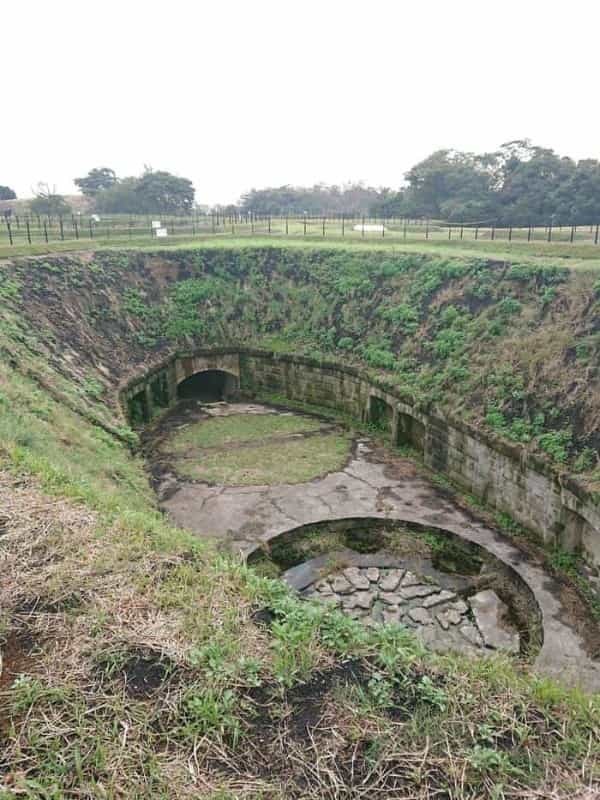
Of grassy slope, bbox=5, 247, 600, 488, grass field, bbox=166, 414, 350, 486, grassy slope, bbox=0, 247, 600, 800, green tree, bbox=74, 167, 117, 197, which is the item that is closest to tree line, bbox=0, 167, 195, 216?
green tree, bbox=74, 167, 117, 197

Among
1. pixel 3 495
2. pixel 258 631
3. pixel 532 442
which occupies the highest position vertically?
pixel 3 495

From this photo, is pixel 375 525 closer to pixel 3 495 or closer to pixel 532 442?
pixel 532 442

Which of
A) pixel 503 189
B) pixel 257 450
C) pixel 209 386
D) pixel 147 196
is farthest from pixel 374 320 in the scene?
pixel 147 196

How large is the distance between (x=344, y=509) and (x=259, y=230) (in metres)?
24.7

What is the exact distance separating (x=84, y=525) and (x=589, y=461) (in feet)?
29.5

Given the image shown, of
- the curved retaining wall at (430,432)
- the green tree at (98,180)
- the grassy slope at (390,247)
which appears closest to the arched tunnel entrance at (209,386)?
the curved retaining wall at (430,432)

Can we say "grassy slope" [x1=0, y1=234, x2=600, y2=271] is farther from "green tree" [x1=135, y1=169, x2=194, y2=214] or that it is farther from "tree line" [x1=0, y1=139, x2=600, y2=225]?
"green tree" [x1=135, y1=169, x2=194, y2=214]

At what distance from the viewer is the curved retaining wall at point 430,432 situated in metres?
10.7

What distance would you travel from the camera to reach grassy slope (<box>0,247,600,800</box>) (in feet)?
11.0

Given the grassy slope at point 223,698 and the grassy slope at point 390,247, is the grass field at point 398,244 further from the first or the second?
the grassy slope at point 223,698

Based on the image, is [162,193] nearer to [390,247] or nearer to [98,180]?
[98,180]

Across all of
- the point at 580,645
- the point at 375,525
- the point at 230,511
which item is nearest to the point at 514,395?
the point at 375,525

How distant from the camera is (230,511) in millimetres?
12391

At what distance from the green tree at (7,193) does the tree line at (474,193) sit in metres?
Answer: 9.55
